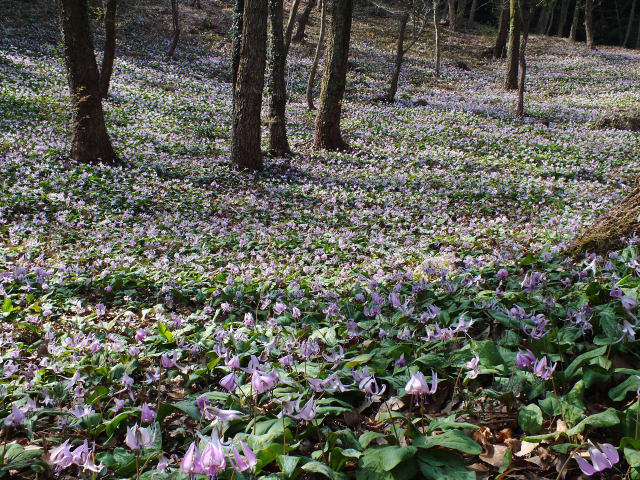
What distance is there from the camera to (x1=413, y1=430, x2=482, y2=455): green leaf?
67.1 inches

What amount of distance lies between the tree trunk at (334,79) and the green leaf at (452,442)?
11.7 m

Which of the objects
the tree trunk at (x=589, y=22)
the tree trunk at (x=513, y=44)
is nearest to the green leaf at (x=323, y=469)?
the tree trunk at (x=513, y=44)

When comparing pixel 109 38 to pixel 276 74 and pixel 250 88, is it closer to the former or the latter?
pixel 276 74

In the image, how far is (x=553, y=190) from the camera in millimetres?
8898

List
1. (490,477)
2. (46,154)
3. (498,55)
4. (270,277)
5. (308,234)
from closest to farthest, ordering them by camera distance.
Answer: (490,477)
(270,277)
(308,234)
(46,154)
(498,55)

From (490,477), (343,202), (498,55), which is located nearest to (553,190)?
(343,202)

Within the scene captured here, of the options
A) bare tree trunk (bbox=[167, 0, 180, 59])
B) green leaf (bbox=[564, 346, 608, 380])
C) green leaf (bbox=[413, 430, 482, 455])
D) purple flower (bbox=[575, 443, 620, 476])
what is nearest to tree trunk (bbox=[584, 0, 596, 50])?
bare tree trunk (bbox=[167, 0, 180, 59])

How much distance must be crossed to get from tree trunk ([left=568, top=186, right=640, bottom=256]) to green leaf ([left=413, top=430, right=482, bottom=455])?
10.4ft

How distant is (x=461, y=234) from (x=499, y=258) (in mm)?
1843

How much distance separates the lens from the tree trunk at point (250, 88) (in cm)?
952

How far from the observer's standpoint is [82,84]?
9.24 m

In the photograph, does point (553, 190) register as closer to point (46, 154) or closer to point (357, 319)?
point (357, 319)

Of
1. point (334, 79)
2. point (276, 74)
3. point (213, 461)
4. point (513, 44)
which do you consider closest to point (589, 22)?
point (513, 44)

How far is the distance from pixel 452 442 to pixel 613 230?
3.54 metres
